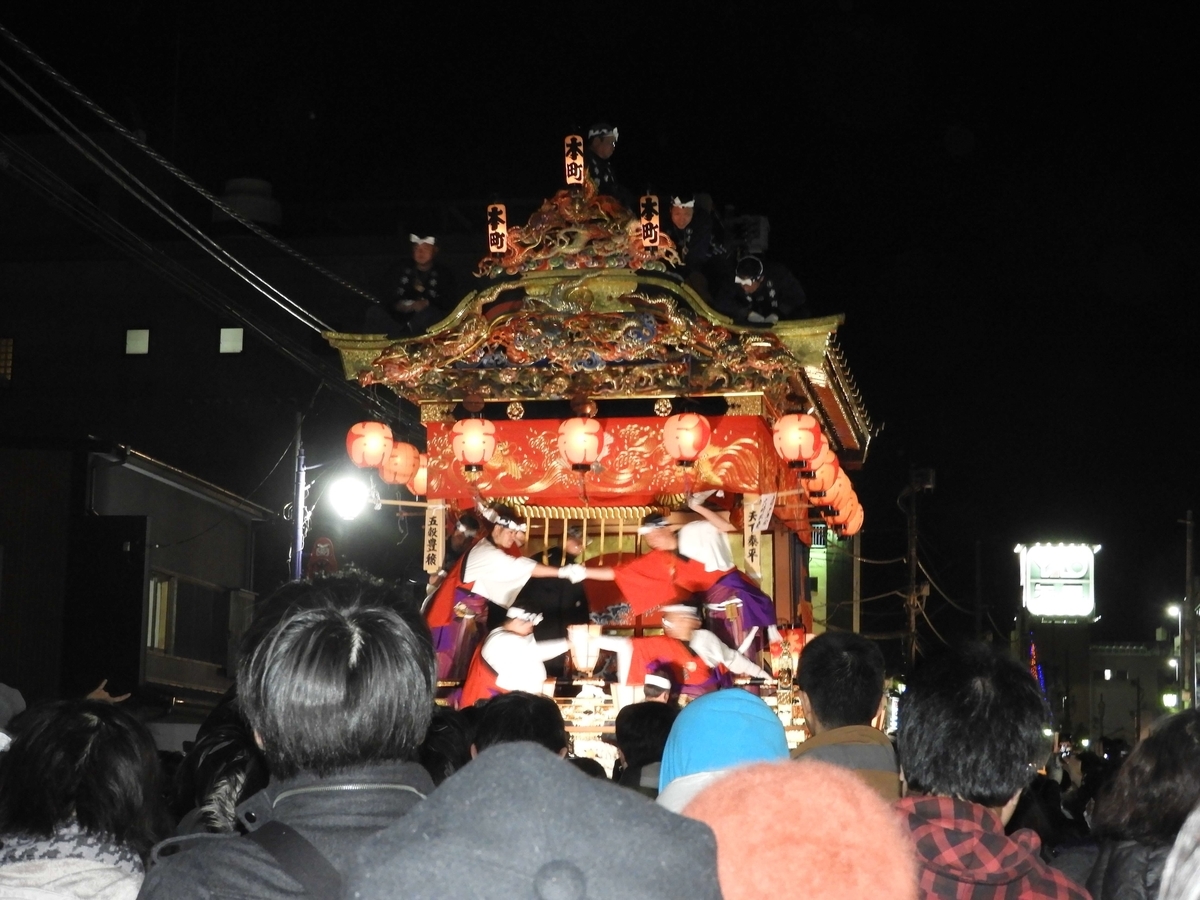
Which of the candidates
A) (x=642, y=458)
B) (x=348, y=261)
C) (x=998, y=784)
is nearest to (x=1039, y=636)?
(x=348, y=261)

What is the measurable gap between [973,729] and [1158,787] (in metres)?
0.55

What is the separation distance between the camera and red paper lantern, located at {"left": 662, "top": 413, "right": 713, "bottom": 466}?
11367mm

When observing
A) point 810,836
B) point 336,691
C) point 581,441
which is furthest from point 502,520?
point 810,836

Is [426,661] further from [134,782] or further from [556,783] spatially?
[134,782]

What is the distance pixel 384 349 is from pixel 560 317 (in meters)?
1.60

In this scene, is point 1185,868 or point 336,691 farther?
point 336,691

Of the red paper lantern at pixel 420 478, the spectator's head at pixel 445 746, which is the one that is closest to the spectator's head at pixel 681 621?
the red paper lantern at pixel 420 478

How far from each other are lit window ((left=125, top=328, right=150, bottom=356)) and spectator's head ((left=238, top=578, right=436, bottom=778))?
23.8 meters

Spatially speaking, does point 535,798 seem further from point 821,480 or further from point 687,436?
point 821,480

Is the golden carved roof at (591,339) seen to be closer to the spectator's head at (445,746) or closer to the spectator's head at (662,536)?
the spectator's head at (662,536)

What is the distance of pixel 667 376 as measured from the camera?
475 inches

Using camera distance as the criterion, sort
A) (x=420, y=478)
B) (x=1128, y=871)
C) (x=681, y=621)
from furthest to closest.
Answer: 1. (x=420, y=478)
2. (x=681, y=621)
3. (x=1128, y=871)

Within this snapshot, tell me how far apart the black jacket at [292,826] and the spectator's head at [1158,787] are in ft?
5.68

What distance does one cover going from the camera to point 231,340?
24531 millimetres
